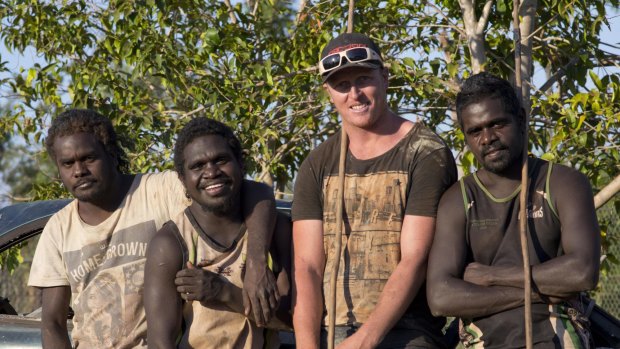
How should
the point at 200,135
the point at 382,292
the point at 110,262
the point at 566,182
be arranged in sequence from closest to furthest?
the point at 566,182, the point at 382,292, the point at 200,135, the point at 110,262

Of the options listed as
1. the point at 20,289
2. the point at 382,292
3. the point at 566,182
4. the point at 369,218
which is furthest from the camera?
the point at 20,289

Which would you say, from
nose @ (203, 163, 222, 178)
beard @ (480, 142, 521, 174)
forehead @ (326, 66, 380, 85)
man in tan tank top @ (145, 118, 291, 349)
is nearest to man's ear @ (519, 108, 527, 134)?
beard @ (480, 142, 521, 174)

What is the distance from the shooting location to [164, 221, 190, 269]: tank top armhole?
4.00 m

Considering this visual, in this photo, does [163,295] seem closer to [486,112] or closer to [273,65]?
[486,112]

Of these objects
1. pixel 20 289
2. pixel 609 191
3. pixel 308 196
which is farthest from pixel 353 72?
pixel 20 289

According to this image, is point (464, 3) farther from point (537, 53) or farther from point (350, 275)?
point (350, 275)

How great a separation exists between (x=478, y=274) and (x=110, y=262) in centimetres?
157

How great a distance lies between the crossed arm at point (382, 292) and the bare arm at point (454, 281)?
0.06 m

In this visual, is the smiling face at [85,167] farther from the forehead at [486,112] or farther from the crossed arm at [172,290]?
the forehead at [486,112]

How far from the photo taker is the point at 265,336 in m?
4.13

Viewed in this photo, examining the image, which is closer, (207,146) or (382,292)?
(382,292)

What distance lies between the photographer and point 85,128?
4.39m

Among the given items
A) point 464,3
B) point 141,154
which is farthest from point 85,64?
point 464,3

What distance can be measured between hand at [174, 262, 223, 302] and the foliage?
2.89 metres
